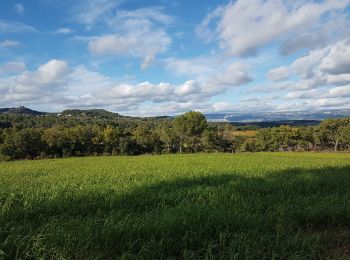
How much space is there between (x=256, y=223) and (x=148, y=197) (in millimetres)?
4514

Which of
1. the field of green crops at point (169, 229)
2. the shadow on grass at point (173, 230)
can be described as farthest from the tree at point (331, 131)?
the shadow on grass at point (173, 230)

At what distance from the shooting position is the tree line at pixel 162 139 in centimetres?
7651

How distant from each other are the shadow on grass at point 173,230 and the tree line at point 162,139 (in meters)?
69.1

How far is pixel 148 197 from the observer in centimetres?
1104

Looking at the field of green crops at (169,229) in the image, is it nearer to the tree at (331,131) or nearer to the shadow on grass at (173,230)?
the shadow on grass at (173,230)

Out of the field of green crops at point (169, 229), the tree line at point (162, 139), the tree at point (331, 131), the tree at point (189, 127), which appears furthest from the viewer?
the tree at point (189, 127)

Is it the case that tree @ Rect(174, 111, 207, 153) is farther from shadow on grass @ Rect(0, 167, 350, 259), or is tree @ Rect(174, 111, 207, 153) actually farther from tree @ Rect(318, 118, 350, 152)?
shadow on grass @ Rect(0, 167, 350, 259)

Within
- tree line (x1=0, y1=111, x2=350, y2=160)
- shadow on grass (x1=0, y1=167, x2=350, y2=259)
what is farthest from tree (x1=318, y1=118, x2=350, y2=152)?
shadow on grass (x1=0, y1=167, x2=350, y2=259)

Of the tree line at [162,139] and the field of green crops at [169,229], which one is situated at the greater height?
the field of green crops at [169,229]

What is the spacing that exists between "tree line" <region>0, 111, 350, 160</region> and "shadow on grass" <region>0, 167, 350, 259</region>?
6911 cm

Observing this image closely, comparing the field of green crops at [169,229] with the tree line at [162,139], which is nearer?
the field of green crops at [169,229]

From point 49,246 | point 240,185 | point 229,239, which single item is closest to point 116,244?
point 49,246

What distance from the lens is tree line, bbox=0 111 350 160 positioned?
251 feet

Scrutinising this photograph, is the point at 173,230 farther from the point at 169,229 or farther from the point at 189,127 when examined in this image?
the point at 189,127
